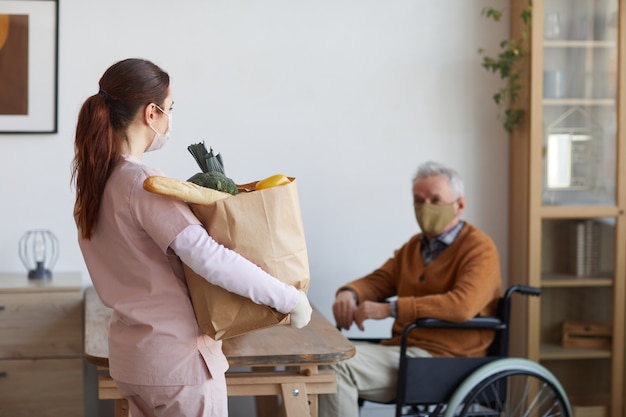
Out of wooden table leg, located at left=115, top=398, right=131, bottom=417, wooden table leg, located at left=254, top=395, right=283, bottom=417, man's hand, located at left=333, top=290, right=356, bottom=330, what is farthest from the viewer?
wooden table leg, located at left=254, top=395, right=283, bottom=417

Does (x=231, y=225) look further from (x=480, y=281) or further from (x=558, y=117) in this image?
(x=558, y=117)

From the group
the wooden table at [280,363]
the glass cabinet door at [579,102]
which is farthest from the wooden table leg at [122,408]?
the glass cabinet door at [579,102]

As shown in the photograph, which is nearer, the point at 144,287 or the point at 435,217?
the point at 144,287

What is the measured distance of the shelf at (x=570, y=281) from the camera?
365 centimetres

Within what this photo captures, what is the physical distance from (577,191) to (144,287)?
94.6 inches

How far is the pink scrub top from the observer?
1.70 metres

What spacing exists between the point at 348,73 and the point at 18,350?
169 centimetres

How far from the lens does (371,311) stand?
3.06 meters

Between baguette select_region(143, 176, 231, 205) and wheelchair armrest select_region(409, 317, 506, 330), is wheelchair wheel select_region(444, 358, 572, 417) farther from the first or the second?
baguette select_region(143, 176, 231, 205)

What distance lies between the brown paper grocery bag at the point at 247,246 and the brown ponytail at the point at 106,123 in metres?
0.19

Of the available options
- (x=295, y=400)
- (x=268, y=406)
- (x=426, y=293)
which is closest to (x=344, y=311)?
(x=426, y=293)

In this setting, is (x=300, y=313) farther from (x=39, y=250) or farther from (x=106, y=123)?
(x=39, y=250)

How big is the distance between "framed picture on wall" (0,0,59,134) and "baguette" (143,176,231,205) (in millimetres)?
2067

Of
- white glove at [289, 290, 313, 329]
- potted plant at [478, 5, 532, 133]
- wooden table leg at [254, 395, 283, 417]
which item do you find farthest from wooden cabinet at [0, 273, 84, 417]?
→ potted plant at [478, 5, 532, 133]
